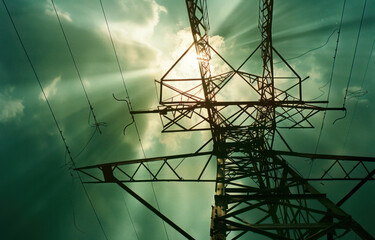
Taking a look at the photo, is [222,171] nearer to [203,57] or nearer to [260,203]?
[260,203]

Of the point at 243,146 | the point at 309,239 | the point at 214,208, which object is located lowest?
the point at 309,239

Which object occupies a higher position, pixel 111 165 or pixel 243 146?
pixel 243 146

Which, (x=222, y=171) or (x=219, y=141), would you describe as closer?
(x=222, y=171)

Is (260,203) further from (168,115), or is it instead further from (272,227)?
(168,115)

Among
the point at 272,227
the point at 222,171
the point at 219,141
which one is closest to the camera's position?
the point at 272,227

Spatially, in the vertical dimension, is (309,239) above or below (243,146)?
below

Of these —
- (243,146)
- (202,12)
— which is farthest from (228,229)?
(202,12)

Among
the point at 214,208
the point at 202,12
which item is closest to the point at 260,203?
the point at 214,208

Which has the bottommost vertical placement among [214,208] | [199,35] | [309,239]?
[309,239]

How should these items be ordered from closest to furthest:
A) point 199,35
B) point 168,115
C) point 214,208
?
point 214,208, point 199,35, point 168,115
